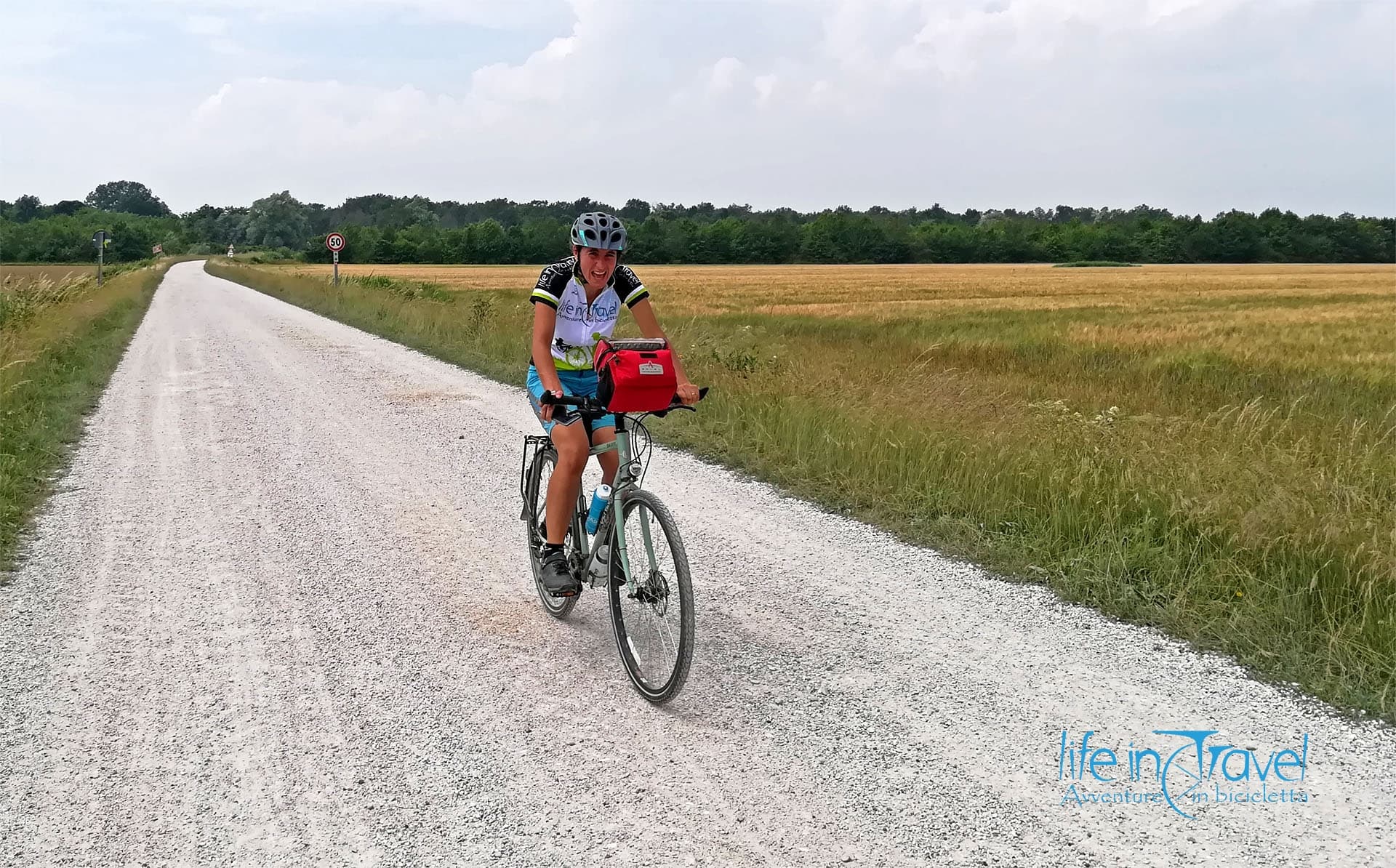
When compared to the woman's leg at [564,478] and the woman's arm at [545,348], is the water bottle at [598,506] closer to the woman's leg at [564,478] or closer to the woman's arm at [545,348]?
the woman's leg at [564,478]

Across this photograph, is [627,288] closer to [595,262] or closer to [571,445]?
[595,262]

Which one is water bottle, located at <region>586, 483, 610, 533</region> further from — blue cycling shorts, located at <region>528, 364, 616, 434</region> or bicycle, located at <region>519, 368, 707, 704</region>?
blue cycling shorts, located at <region>528, 364, 616, 434</region>

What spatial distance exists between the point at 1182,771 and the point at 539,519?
3048 millimetres

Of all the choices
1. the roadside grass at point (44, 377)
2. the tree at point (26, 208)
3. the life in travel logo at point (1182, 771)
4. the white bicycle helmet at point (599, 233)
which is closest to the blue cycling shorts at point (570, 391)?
the white bicycle helmet at point (599, 233)

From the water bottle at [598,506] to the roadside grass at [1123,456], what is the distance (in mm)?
2502

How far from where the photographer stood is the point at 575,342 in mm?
4465

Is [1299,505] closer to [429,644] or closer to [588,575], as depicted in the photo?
[588,575]

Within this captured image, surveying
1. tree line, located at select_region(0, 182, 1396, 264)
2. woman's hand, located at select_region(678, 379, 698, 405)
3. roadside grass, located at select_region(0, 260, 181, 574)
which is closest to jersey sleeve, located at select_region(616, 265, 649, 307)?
woman's hand, located at select_region(678, 379, 698, 405)

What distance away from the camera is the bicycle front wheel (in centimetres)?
386

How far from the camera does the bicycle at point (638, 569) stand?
153 inches

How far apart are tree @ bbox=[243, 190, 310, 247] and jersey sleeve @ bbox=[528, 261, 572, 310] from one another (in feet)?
467

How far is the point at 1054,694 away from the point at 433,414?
8.17m

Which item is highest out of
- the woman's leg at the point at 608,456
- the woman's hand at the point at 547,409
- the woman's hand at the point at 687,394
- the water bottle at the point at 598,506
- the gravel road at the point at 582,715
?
the woman's hand at the point at 687,394

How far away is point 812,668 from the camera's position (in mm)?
4352
